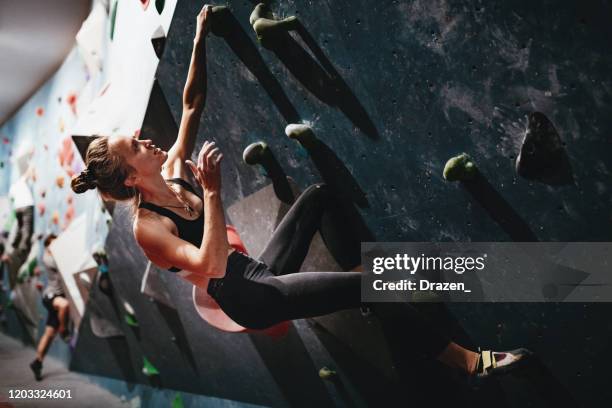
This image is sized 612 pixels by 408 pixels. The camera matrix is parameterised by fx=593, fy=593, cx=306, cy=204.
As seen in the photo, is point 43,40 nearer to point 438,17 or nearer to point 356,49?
point 356,49

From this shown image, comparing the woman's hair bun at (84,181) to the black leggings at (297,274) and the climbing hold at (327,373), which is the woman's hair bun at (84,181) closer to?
the black leggings at (297,274)

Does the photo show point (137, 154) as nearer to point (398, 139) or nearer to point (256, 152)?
point (256, 152)

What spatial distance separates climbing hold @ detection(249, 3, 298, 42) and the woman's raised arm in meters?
0.26

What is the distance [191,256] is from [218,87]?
2.04 ft

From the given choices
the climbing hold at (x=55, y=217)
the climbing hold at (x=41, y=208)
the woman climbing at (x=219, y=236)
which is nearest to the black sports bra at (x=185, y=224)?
the woman climbing at (x=219, y=236)

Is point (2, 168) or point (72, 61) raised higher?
point (72, 61)

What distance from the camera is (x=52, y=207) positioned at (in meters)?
3.82

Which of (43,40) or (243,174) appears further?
(43,40)

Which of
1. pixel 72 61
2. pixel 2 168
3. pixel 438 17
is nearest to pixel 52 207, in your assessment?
pixel 72 61

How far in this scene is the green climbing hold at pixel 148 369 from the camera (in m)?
2.93

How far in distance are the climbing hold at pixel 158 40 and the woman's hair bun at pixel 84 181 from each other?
0.58m

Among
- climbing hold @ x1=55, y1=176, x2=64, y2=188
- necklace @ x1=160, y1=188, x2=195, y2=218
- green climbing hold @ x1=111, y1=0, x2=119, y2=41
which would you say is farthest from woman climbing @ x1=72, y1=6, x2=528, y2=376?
climbing hold @ x1=55, y1=176, x2=64, y2=188

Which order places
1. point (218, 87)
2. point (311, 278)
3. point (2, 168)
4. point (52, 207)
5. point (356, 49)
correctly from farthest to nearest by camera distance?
point (2, 168) → point (52, 207) → point (218, 87) → point (311, 278) → point (356, 49)

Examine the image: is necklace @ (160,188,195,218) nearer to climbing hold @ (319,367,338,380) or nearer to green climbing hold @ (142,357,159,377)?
climbing hold @ (319,367,338,380)
